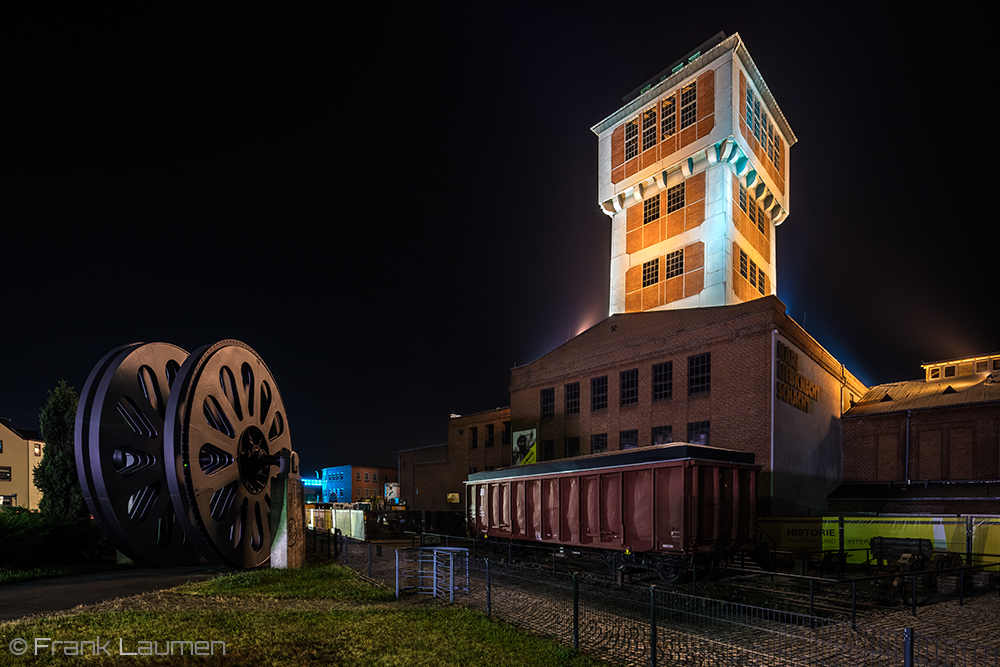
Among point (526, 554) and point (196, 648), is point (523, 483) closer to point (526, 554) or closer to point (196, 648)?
point (526, 554)

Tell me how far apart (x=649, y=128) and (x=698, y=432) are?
84.0 ft

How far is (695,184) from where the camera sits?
3978 cm

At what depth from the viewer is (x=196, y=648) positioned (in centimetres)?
782

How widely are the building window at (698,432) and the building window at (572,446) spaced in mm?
7146

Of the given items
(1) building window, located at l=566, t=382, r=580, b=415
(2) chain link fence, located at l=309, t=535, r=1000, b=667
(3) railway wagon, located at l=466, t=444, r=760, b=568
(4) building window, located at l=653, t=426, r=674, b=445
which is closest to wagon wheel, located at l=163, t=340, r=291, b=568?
(2) chain link fence, located at l=309, t=535, r=1000, b=667

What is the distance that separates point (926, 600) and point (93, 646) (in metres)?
15.4

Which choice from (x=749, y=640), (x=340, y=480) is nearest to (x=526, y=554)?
(x=749, y=640)

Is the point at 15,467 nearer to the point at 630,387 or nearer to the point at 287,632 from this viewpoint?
the point at 630,387

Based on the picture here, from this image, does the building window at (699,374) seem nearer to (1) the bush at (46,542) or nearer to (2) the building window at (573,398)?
(2) the building window at (573,398)

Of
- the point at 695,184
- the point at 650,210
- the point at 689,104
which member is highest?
the point at 689,104

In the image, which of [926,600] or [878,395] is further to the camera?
[878,395]

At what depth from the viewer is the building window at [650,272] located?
134 ft

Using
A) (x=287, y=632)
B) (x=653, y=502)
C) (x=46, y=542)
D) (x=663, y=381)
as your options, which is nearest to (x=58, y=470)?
(x=46, y=542)

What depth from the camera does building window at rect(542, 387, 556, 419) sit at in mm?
35406
